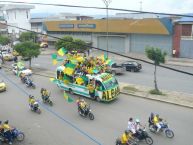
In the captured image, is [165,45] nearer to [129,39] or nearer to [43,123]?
[129,39]

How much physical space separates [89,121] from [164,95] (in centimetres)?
735

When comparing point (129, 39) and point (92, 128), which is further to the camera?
point (129, 39)

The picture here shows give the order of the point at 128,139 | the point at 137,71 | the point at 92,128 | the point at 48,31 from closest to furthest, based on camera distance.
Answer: the point at 128,139
the point at 92,128
the point at 137,71
the point at 48,31

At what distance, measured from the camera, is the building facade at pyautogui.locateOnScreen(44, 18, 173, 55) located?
142ft

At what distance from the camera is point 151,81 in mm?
28547

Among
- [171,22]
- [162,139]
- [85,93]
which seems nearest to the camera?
[162,139]

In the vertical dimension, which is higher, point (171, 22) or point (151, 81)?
point (171, 22)

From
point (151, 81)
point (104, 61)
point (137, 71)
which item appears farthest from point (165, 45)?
point (104, 61)

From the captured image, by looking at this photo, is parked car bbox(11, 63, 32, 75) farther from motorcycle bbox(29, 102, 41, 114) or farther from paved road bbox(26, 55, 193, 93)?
motorcycle bbox(29, 102, 41, 114)

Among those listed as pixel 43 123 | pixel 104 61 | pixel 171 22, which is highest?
pixel 171 22

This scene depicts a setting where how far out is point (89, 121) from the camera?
19219 millimetres

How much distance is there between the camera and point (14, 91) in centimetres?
2780

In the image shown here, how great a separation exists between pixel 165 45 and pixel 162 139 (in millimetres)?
29748

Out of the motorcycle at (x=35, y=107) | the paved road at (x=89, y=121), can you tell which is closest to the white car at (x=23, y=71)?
the paved road at (x=89, y=121)
